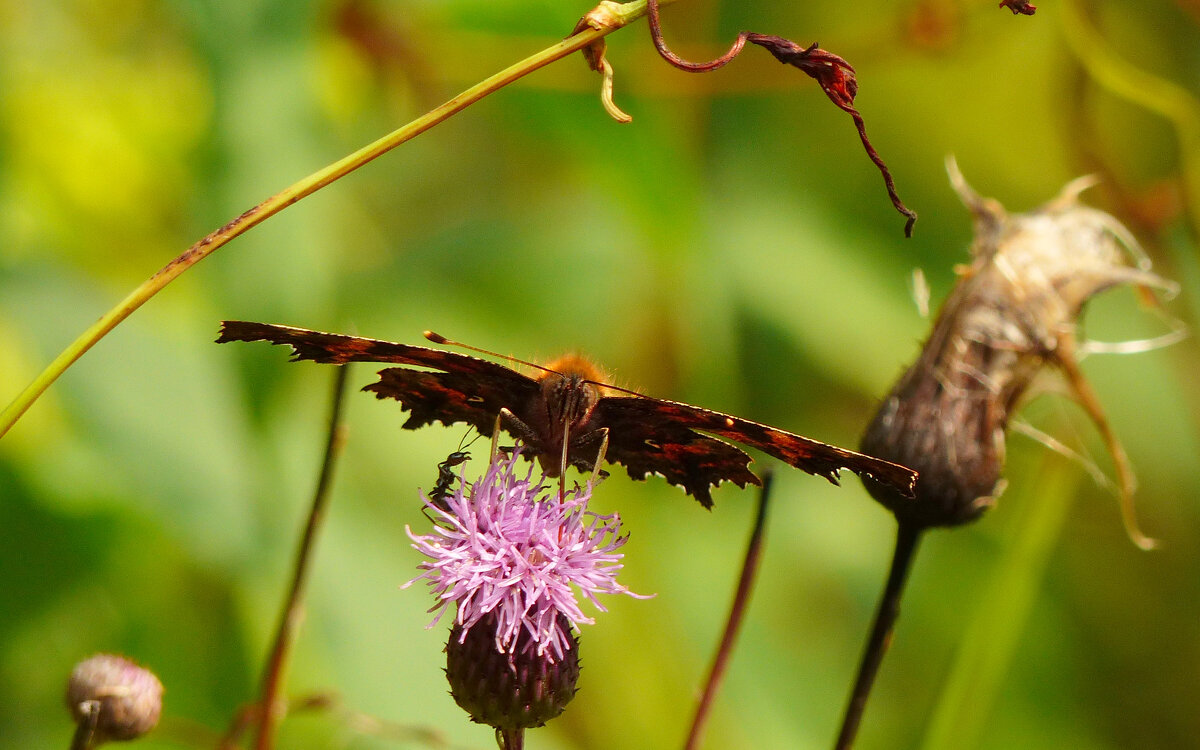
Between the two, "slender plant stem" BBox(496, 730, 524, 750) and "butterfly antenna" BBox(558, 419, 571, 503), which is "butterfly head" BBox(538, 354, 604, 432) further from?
"slender plant stem" BBox(496, 730, 524, 750)

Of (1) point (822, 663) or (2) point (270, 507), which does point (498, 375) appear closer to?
(2) point (270, 507)

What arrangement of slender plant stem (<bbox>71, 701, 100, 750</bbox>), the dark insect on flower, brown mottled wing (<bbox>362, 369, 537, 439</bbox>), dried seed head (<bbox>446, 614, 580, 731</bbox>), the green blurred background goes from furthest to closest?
1. the green blurred background
2. brown mottled wing (<bbox>362, 369, 537, 439</bbox>)
3. the dark insect on flower
4. dried seed head (<bbox>446, 614, 580, 731</bbox>)
5. slender plant stem (<bbox>71, 701, 100, 750</bbox>)

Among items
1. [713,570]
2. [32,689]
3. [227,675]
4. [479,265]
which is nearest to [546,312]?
[479,265]

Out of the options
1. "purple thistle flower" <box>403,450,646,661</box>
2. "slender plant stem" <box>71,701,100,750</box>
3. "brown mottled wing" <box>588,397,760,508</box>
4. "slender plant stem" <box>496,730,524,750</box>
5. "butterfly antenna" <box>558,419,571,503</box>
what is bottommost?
"slender plant stem" <box>71,701,100,750</box>

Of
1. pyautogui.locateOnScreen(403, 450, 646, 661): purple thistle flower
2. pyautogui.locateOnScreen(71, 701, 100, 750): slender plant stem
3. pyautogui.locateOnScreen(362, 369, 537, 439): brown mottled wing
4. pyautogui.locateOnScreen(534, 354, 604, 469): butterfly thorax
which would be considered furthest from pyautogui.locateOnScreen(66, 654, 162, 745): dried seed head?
pyautogui.locateOnScreen(534, 354, 604, 469): butterfly thorax

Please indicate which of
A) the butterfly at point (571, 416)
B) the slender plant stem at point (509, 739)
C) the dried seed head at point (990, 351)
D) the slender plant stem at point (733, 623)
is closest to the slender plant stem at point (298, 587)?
the butterfly at point (571, 416)

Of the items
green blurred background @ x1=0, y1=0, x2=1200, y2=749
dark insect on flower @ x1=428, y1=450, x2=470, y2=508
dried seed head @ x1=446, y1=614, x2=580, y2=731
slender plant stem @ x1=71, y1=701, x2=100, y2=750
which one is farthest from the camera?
green blurred background @ x1=0, y1=0, x2=1200, y2=749

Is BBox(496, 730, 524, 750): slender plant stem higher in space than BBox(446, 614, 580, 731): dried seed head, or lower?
lower
